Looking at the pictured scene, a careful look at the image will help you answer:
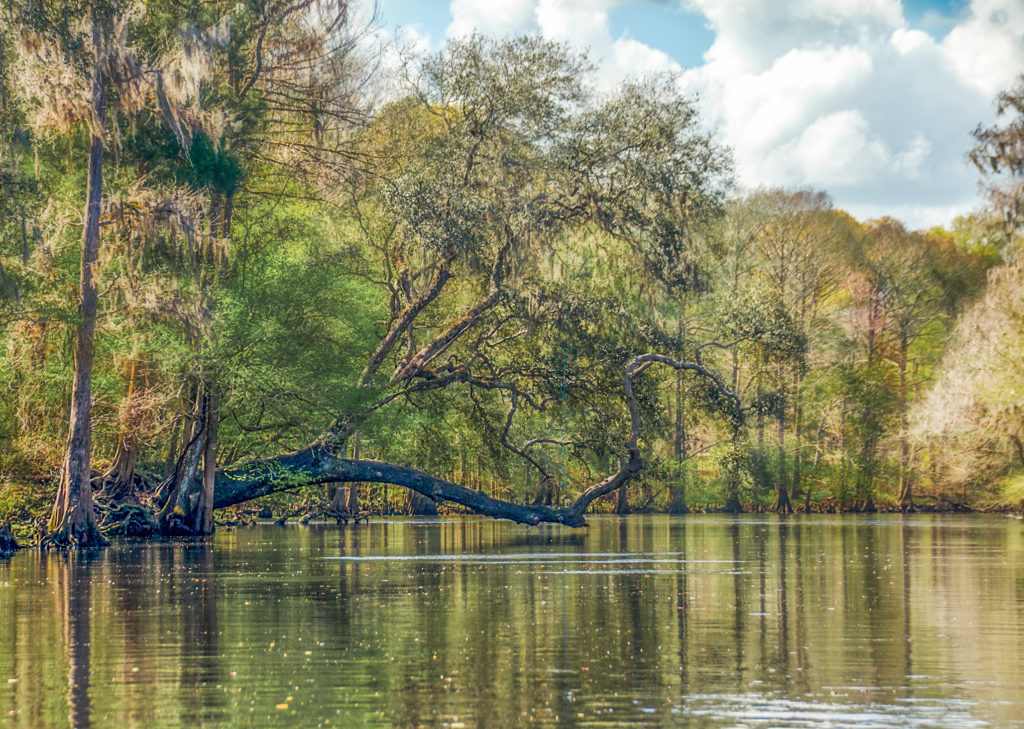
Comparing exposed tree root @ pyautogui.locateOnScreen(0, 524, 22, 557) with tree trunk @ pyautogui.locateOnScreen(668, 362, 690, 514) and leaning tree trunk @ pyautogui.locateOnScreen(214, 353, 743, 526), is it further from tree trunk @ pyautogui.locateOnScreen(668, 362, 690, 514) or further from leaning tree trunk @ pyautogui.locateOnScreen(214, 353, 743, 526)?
tree trunk @ pyautogui.locateOnScreen(668, 362, 690, 514)

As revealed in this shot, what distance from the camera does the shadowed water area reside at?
8703 mm

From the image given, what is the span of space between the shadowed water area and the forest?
677 cm

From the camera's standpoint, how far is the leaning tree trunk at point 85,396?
1078 inches

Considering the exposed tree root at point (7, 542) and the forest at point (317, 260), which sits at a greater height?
the forest at point (317, 260)

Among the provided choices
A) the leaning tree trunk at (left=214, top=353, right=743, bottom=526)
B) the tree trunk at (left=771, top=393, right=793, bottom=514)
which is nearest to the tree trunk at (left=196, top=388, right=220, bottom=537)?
the leaning tree trunk at (left=214, top=353, right=743, bottom=526)

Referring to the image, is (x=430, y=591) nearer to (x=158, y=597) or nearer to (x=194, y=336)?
(x=158, y=597)

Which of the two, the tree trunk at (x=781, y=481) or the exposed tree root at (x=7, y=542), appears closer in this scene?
the exposed tree root at (x=7, y=542)

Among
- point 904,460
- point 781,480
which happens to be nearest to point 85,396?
point 781,480

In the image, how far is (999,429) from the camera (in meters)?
47.1

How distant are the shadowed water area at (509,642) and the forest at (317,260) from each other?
22.2 ft

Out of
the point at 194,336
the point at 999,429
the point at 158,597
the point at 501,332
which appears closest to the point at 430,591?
the point at 158,597

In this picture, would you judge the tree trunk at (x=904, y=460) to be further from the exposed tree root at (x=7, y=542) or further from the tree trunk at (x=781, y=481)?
the exposed tree root at (x=7, y=542)

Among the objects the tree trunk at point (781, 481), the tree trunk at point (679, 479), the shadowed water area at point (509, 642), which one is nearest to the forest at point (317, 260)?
the shadowed water area at point (509, 642)

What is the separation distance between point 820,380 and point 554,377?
30782mm
